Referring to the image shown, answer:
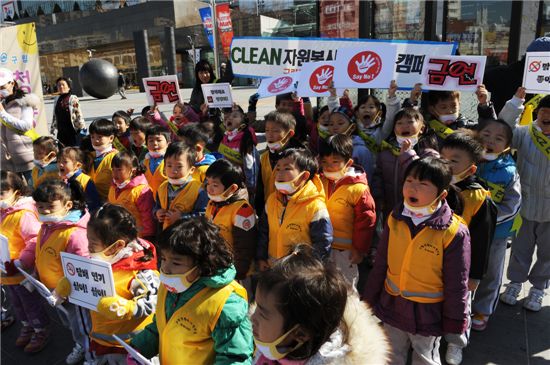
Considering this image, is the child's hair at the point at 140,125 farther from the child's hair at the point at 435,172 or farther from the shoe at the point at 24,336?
the child's hair at the point at 435,172

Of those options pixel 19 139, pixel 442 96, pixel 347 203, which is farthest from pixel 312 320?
pixel 19 139

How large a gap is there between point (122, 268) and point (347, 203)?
5.14 feet

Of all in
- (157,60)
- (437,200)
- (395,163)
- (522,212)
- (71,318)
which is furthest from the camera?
(157,60)

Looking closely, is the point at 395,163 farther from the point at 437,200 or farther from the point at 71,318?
the point at 71,318

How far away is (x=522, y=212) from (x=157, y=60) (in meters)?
39.5

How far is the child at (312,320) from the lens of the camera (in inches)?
52.3

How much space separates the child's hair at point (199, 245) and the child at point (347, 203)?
1.32m

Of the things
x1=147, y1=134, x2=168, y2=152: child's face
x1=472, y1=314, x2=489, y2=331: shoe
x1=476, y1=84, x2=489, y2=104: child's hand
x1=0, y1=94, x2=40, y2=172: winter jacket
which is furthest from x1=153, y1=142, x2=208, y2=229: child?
x1=0, y1=94, x2=40, y2=172: winter jacket

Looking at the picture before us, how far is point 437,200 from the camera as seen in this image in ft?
7.34

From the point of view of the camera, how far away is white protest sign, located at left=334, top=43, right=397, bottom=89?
4492 millimetres

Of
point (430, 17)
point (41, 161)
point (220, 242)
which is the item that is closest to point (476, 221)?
point (220, 242)

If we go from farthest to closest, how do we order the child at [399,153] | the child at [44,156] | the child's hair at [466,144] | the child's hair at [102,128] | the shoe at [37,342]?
the child's hair at [102,128] → the child at [44,156] → the child at [399,153] → the shoe at [37,342] → the child's hair at [466,144]

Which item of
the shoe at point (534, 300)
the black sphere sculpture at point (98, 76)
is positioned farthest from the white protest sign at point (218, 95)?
the black sphere sculpture at point (98, 76)

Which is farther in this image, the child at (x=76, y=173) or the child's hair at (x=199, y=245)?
the child at (x=76, y=173)
